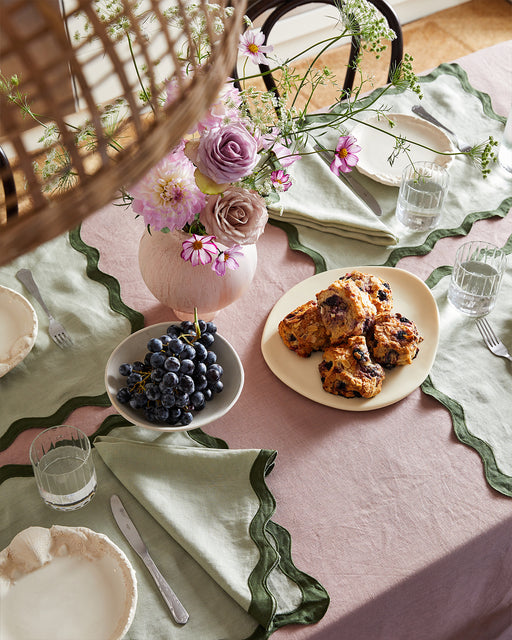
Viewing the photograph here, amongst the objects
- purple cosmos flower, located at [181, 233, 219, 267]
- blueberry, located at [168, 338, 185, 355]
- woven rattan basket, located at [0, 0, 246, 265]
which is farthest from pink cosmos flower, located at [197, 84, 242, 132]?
woven rattan basket, located at [0, 0, 246, 265]

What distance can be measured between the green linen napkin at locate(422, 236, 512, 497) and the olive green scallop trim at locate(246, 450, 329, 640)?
33 cm

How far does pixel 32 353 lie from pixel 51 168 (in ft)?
3.34

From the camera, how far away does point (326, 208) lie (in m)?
1.48

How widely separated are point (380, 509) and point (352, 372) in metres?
0.23

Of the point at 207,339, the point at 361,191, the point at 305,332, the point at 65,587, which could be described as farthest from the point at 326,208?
the point at 65,587

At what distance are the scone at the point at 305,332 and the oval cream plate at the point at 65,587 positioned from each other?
1.51ft

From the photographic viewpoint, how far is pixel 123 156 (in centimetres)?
25

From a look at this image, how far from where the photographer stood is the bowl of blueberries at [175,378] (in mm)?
1065

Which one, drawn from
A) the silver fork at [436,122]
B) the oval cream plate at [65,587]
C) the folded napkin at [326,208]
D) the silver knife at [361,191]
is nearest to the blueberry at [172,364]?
the oval cream plate at [65,587]

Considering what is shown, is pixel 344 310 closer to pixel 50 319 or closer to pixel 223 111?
pixel 223 111

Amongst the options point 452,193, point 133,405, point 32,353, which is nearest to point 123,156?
point 133,405

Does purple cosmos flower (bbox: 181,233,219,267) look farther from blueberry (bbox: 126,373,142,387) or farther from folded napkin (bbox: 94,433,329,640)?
folded napkin (bbox: 94,433,329,640)

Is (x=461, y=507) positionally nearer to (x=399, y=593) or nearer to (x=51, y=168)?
(x=399, y=593)

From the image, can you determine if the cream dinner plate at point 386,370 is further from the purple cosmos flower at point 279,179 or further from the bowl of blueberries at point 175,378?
the purple cosmos flower at point 279,179
